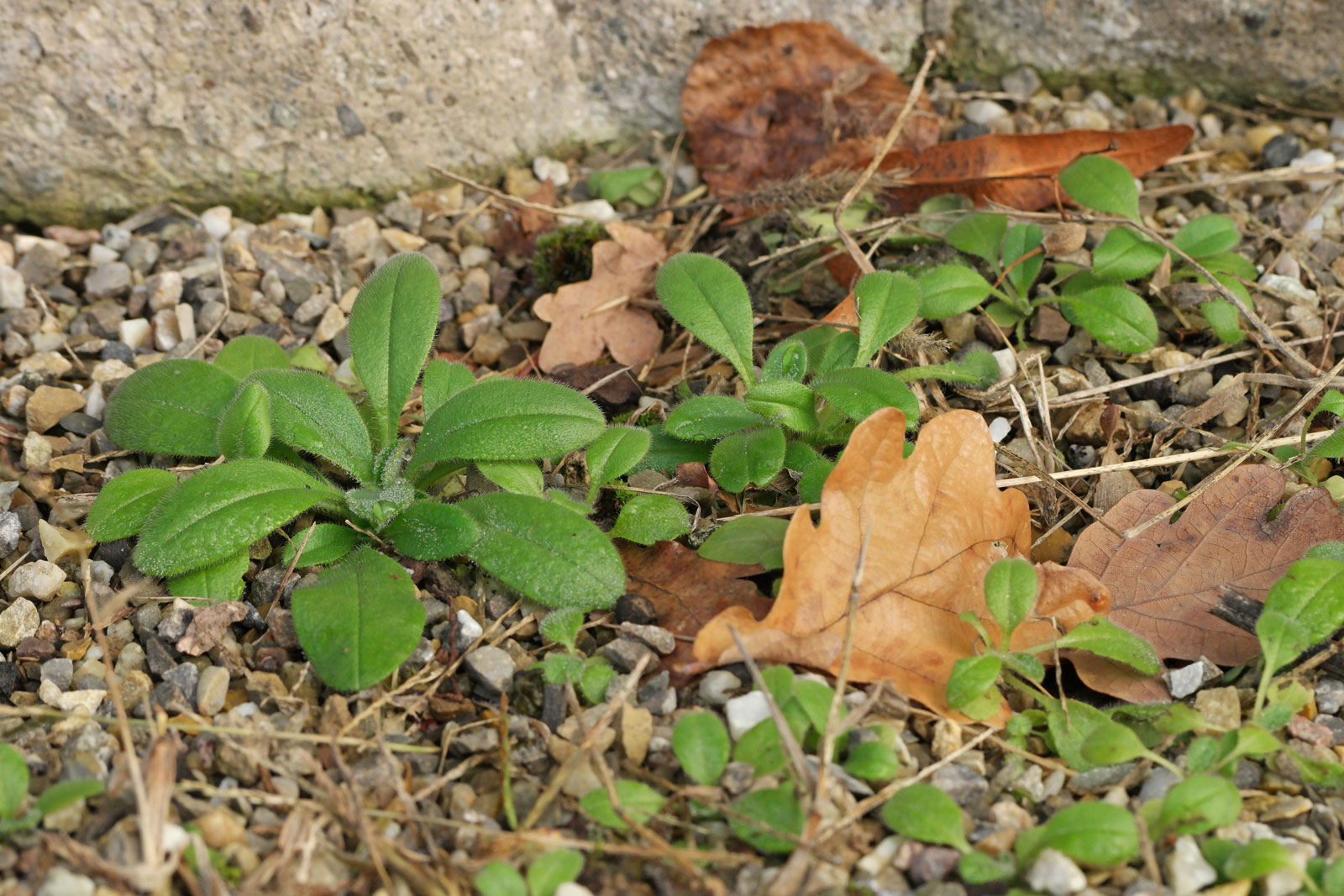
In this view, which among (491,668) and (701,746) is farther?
(491,668)

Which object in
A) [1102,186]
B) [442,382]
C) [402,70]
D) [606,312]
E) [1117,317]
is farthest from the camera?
[402,70]

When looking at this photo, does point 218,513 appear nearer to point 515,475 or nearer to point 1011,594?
point 515,475

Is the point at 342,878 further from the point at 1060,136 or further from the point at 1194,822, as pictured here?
the point at 1060,136

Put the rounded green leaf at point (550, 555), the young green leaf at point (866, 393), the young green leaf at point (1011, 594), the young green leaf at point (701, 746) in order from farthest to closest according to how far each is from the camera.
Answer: the young green leaf at point (866, 393)
the rounded green leaf at point (550, 555)
the young green leaf at point (1011, 594)
the young green leaf at point (701, 746)

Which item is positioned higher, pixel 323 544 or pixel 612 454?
pixel 612 454

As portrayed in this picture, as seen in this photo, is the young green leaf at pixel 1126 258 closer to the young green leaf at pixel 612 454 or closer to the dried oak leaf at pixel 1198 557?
A: the dried oak leaf at pixel 1198 557

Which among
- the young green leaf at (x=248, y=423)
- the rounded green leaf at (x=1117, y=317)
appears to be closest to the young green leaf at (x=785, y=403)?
the rounded green leaf at (x=1117, y=317)

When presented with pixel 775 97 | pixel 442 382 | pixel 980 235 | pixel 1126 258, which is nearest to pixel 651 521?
pixel 442 382

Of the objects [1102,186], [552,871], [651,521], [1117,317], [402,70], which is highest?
[402,70]
